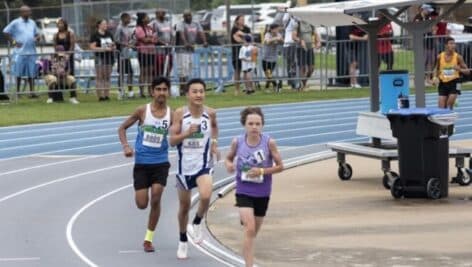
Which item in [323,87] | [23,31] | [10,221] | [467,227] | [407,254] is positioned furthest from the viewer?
[323,87]

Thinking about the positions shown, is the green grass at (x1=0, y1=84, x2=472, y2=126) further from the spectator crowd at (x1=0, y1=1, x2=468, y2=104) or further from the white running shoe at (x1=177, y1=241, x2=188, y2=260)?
the white running shoe at (x1=177, y1=241, x2=188, y2=260)

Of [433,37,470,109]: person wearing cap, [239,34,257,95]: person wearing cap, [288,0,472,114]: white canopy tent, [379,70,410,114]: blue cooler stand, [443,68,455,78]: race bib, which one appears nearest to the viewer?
[288,0,472,114]: white canopy tent

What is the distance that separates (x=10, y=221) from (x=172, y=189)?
3.31m

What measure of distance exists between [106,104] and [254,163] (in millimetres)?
18315

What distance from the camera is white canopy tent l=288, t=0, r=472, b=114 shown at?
17125mm

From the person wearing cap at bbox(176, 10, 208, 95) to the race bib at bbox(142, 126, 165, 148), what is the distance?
18.0m

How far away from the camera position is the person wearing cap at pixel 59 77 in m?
29.7

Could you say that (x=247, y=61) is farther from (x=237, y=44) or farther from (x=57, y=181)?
(x=57, y=181)

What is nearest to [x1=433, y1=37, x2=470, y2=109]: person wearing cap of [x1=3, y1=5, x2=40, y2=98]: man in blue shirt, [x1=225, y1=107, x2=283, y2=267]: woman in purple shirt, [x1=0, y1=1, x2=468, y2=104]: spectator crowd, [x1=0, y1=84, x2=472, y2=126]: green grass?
[x1=0, y1=1, x2=468, y2=104]: spectator crowd

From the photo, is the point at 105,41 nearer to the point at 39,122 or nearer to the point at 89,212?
the point at 39,122

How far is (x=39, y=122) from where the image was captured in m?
25.7

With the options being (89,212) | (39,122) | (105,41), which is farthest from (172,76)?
(89,212)

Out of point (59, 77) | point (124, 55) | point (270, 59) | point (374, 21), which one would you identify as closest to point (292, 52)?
point (270, 59)

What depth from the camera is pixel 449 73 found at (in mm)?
24578
